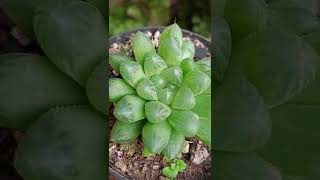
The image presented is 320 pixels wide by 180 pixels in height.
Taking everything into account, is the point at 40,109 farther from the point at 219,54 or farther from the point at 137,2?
the point at 137,2

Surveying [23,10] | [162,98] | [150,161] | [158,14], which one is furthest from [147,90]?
[158,14]

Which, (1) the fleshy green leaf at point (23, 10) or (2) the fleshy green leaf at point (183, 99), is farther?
(1) the fleshy green leaf at point (23, 10)

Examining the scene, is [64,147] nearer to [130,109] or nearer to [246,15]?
[130,109]

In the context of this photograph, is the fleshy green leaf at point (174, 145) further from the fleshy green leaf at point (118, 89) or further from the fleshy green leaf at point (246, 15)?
the fleshy green leaf at point (246, 15)

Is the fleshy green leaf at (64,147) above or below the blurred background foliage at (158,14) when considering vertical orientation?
below

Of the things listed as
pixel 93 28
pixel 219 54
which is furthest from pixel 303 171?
pixel 93 28

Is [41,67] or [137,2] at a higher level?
[137,2]

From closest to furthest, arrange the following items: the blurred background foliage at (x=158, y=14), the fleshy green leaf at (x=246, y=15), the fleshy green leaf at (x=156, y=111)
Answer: the fleshy green leaf at (x=156, y=111) → the fleshy green leaf at (x=246, y=15) → the blurred background foliage at (x=158, y=14)

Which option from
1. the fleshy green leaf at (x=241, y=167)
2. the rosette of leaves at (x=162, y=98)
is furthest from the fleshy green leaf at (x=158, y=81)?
the fleshy green leaf at (x=241, y=167)
